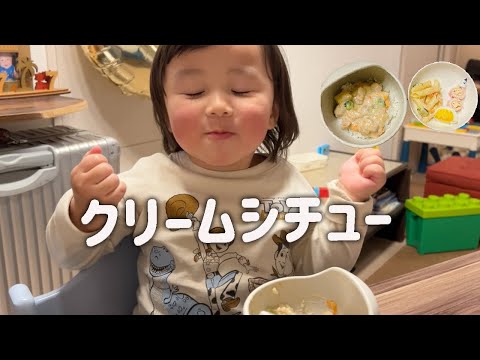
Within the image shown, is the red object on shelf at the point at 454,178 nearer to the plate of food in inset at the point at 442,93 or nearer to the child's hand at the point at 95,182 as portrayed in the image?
the plate of food in inset at the point at 442,93

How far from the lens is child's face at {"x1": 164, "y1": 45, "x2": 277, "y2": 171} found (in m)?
0.51

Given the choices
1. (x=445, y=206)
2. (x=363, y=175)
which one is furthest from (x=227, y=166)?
(x=445, y=206)

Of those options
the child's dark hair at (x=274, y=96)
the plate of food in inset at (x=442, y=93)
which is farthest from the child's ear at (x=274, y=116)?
the plate of food in inset at (x=442, y=93)

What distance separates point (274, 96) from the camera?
0.62 metres

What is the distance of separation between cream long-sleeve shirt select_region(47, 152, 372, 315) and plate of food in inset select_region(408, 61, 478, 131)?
16 cm

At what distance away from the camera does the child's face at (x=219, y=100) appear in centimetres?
51

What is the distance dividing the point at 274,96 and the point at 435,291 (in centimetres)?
31

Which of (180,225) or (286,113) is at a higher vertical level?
(286,113)

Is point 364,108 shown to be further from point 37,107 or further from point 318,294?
point 37,107

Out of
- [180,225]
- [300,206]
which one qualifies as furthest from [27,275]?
[300,206]

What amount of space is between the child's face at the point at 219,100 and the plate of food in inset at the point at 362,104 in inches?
3.8

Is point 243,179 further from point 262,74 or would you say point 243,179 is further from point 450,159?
point 450,159
